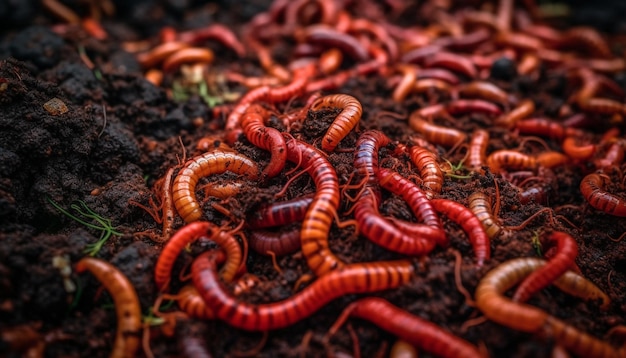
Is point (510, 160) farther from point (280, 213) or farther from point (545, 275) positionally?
point (280, 213)

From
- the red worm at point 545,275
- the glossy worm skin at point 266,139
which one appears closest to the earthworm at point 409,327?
the red worm at point 545,275

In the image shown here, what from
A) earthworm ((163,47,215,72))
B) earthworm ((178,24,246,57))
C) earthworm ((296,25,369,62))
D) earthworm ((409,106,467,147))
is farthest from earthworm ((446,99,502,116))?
earthworm ((163,47,215,72))

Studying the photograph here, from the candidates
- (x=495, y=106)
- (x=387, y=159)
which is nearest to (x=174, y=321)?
(x=387, y=159)

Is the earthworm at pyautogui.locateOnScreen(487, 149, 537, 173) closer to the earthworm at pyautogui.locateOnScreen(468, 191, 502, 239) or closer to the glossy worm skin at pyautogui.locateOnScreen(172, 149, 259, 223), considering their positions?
the earthworm at pyautogui.locateOnScreen(468, 191, 502, 239)

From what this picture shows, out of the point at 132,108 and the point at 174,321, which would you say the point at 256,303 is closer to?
the point at 174,321

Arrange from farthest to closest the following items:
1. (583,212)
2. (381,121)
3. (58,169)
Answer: (381,121) → (583,212) → (58,169)
